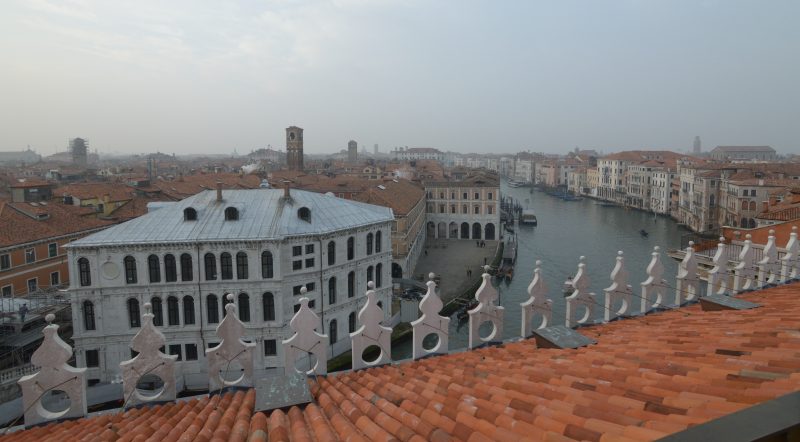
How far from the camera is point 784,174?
63406mm

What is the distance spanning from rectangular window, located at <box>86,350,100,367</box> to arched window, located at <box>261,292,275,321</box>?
270 inches

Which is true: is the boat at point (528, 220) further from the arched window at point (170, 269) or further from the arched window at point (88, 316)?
the arched window at point (88, 316)

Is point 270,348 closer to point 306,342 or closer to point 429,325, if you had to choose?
point 429,325

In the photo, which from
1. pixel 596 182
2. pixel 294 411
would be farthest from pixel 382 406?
pixel 596 182

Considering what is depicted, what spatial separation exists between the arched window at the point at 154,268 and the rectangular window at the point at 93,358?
3.82 meters

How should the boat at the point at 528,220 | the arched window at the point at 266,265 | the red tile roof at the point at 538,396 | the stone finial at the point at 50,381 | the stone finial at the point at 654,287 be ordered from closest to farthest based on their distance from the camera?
the red tile roof at the point at 538,396 → the stone finial at the point at 50,381 → the stone finial at the point at 654,287 → the arched window at the point at 266,265 → the boat at the point at 528,220

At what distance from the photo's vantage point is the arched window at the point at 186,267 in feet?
72.0

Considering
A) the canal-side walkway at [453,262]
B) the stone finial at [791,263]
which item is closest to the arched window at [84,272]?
the canal-side walkway at [453,262]

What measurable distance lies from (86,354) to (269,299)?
25.0ft

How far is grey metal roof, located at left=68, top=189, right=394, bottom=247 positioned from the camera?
2194 centimetres

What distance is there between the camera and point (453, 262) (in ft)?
149

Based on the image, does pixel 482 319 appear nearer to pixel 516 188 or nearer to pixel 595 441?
pixel 595 441

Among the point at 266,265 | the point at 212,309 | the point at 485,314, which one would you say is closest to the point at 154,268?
the point at 212,309

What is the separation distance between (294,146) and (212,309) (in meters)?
65.0
